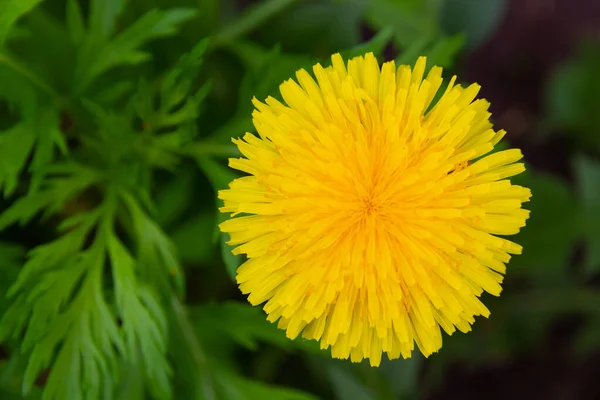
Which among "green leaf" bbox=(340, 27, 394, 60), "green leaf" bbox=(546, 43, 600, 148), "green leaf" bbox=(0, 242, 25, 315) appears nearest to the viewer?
"green leaf" bbox=(340, 27, 394, 60)

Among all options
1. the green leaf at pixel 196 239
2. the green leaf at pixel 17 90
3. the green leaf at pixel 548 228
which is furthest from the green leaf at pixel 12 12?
the green leaf at pixel 548 228

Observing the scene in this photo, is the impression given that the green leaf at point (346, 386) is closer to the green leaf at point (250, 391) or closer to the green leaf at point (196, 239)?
the green leaf at point (250, 391)

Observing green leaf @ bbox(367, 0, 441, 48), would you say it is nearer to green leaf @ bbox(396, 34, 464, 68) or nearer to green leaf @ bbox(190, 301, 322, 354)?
green leaf @ bbox(396, 34, 464, 68)

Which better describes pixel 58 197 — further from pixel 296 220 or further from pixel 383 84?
pixel 383 84

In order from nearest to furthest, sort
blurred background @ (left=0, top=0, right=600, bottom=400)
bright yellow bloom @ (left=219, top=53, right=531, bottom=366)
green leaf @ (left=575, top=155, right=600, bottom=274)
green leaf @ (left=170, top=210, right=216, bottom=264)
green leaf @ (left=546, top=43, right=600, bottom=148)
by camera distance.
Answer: bright yellow bloom @ (left=219, top=53, right=531, bottom=366) < blurred background @ (left=0, top=0, right=600, bottom=400) < green leaf @ (left=170, top=210, right=216, bottom=264) < green leaf @ (left=575, top=155, right=600, bottom=274) < green leaf @ (left=546, top=43, right=600, bottom=148)

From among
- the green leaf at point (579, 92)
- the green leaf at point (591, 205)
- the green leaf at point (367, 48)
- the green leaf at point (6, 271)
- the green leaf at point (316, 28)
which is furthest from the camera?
the green leaf at point (579, 92)

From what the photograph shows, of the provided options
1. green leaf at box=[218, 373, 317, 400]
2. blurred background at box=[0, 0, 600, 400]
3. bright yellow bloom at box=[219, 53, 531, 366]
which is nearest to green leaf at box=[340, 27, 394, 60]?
blurred background at box=[0, 0, 600, 400]

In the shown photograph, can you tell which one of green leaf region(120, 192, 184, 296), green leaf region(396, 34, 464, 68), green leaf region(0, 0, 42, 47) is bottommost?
green leaf region(120, 192, 184, 296)
